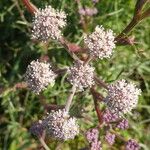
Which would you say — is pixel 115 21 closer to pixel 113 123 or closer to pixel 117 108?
pixel 113 123

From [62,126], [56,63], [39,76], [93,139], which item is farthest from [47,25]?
[56,63]

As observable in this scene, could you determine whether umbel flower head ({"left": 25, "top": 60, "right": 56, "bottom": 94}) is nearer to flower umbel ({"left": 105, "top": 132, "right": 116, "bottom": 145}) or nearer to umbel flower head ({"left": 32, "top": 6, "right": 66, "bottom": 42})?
umbel flower head ({"left": 32, "top": 6, "right": 66, "bottom": 42})

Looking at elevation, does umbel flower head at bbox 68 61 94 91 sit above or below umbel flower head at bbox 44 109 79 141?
above

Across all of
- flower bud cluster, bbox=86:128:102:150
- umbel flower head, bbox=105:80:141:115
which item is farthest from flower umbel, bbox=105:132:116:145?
umbel flower head, bbox=105:80:141:115

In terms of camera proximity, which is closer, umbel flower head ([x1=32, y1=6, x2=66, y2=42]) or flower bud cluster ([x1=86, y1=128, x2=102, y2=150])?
umbel flower head ([x1=32, y1=6, x2=66, y2=42])

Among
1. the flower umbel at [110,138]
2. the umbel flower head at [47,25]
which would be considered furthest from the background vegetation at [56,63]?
the umbel flower head at [47,25]

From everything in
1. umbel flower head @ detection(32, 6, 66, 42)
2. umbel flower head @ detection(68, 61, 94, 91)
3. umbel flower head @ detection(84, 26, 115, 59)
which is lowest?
umbel flower head @ detection(68, 61, 94, 91)
